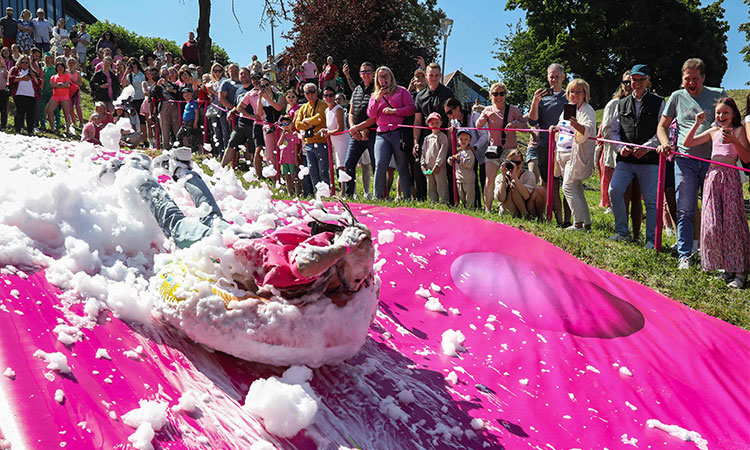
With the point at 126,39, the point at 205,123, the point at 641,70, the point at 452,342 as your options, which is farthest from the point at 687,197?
the point at 126,39

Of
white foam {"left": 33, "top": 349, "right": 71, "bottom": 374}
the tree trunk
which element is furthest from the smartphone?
the tree trunk

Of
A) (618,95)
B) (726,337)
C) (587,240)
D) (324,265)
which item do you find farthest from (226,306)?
(618,95)

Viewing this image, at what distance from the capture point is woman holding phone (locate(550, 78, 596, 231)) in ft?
19.8

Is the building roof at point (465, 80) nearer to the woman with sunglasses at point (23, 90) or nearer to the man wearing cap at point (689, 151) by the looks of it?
the woman with sunglasses at point (23, 90)

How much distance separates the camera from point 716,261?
5.00m

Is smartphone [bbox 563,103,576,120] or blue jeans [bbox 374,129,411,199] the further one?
blue jeans [bbox 374,129,411,199]

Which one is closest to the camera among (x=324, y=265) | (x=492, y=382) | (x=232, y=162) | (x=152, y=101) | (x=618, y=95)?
(x=324, y=265)

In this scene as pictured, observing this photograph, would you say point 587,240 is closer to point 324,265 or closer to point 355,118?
point 355,118

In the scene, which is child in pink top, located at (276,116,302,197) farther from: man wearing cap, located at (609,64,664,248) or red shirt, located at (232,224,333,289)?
red shirt, located at (232,224,333,289)

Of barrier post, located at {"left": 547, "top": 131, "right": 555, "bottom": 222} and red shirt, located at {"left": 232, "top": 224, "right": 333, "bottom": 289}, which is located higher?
barrier post, located at {"left": 547, "top": 131, "right": 555, "bottom": 222}

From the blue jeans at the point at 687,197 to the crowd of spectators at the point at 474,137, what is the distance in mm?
11

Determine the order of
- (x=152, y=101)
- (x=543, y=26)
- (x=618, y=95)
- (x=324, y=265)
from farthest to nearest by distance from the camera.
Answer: (x=543, y=26), (x=152, y=101), (x=618, y=95), (x=324, y=265)

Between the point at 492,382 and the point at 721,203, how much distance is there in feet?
10.1

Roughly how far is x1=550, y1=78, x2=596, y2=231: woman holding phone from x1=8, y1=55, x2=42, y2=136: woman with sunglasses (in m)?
9.31
